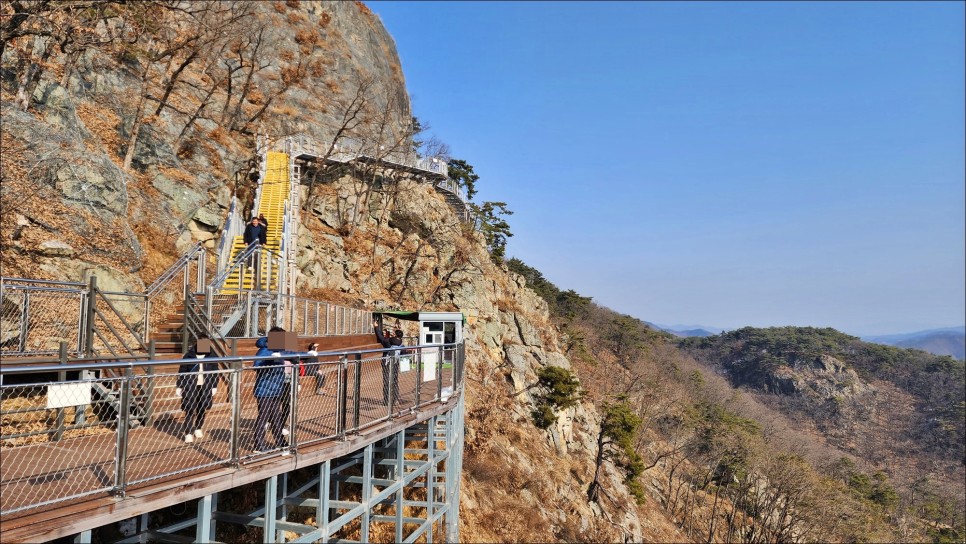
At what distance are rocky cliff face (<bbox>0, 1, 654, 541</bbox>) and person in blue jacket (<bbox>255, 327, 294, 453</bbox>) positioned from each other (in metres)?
10.0

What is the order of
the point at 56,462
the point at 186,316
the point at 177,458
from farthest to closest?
the point at 186,316, the point at 177,458, the point at 56,462

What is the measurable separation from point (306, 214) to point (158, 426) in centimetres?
2436

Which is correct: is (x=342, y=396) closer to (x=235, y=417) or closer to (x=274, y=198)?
(x=235, y=417)

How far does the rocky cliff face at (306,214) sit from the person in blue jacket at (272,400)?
10014 millimetres

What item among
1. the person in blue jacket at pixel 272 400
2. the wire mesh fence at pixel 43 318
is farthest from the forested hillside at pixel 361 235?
the person in blue jacket at pixel 272 400

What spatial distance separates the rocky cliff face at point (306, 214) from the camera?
46.5 ft

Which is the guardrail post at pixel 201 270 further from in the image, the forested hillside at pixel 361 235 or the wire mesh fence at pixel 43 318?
the wire mesh fence at pixel 43 318

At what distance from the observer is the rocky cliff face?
46.5ft

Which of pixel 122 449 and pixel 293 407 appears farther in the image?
pixel 293 407

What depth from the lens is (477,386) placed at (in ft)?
88.9

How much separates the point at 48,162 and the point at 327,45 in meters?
31.7

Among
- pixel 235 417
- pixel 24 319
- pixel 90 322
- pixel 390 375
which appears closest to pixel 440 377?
pixel 390 375

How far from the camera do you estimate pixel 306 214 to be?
97.9 feet

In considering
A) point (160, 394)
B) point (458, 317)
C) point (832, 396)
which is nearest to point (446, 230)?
point (458, 317)
